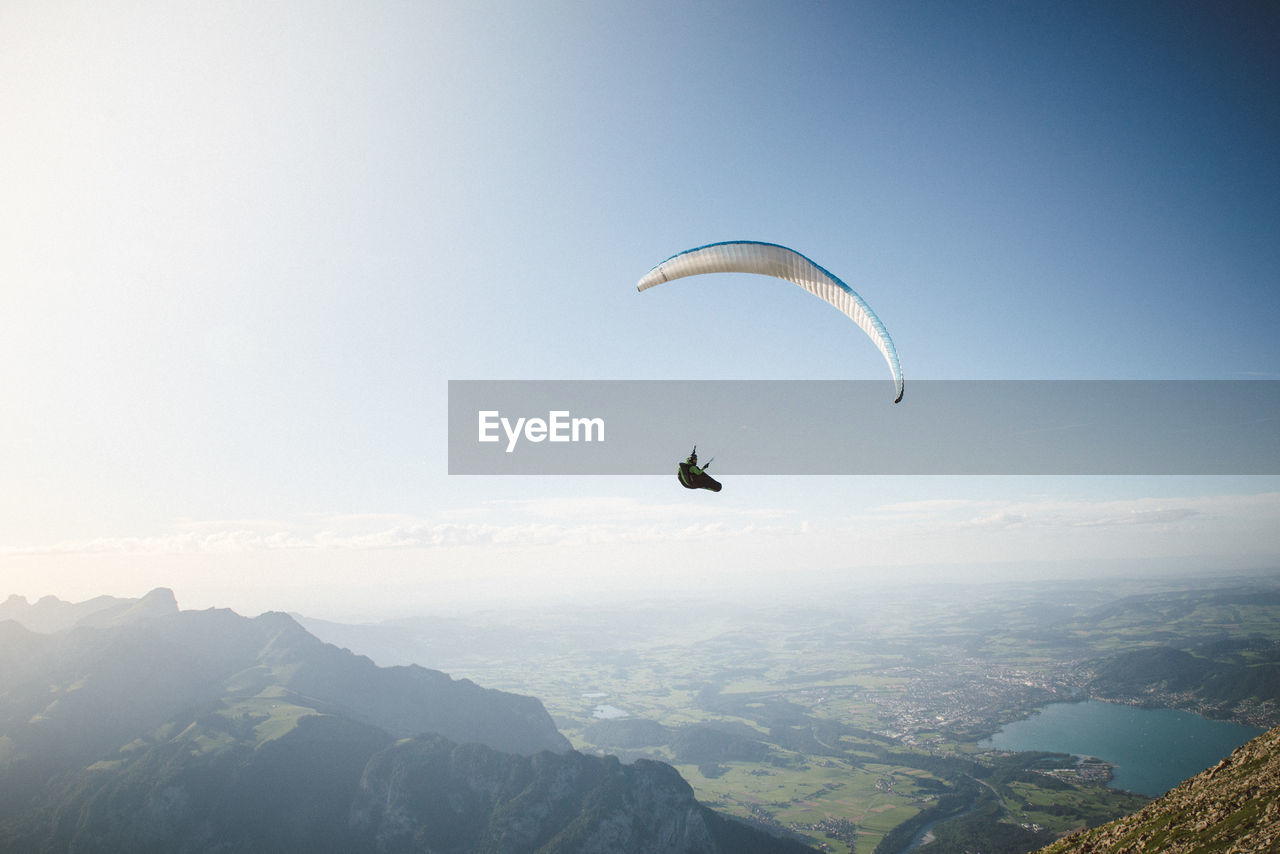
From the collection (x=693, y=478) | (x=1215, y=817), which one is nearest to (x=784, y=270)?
(x=693, y=478)

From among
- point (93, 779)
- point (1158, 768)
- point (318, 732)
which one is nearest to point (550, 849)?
point (318, 732)

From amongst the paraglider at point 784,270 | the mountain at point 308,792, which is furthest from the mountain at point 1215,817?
the mountain at point 308,792

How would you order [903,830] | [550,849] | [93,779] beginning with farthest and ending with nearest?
[903,830] < [93,779] < [550,849]

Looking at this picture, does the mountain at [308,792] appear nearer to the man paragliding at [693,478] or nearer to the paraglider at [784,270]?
the man paragliding at [693,478]

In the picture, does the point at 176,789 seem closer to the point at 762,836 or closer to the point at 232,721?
the point at 232,721

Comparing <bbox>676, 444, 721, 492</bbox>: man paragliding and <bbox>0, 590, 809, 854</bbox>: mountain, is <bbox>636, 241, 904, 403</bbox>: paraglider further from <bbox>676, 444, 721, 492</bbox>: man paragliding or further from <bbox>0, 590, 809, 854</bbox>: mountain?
<bbox>0, 590, 809, 854</bbox>: mountain

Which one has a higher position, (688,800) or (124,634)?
(124,634)
